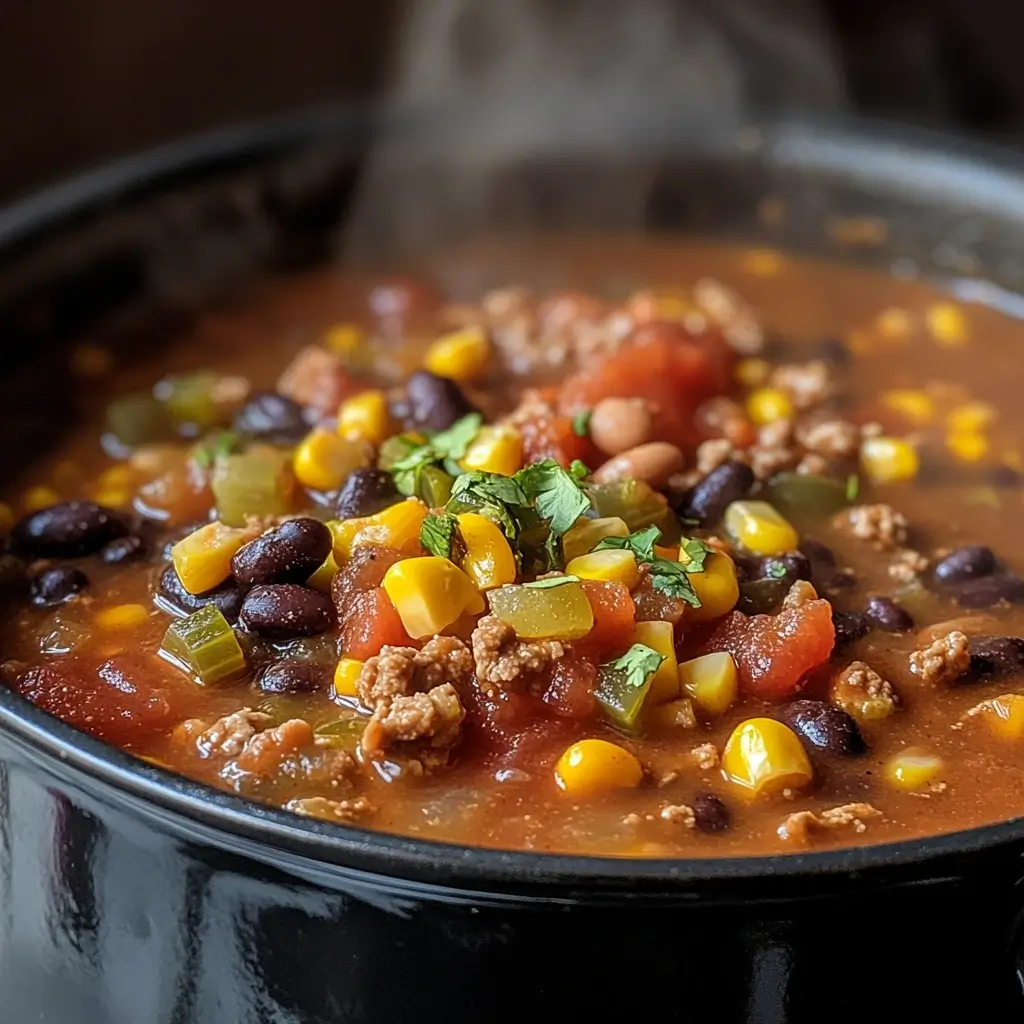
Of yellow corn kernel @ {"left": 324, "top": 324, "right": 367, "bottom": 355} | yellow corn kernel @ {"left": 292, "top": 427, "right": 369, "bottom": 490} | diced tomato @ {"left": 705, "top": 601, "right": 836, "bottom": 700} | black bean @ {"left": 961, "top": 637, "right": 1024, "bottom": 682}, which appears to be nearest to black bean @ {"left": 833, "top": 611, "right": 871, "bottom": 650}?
diced tomato @ {"left": 705, "top": 601, "right": 836, "bottom": 700}

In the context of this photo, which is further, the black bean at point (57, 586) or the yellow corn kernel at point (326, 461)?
the yellow corn kernel at point (326, 461)

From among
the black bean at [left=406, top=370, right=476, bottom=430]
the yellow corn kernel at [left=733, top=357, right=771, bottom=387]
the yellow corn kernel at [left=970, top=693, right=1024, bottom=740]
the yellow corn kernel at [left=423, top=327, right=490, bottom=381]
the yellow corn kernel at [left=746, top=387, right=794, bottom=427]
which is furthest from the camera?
the yellow corn kernel at [left=733, top=357, right=771, bottom=387]

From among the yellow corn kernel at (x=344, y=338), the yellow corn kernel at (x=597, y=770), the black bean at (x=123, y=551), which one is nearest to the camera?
the yellow corn kernel at (x=597, y=770)

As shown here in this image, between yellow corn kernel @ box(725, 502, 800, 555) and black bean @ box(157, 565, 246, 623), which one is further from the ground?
yellow corn kernel @ box(725, 502, 800, 555)

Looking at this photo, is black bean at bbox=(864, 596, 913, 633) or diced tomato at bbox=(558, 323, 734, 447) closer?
black bean at bbox=(864, 596, 913, 633)

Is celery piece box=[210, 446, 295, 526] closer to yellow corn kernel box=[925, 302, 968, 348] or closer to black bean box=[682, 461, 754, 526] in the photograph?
black bean box=[682, 461, 754, 526]

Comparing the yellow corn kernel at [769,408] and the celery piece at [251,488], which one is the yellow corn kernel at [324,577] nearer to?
the celery piece at [251,488]

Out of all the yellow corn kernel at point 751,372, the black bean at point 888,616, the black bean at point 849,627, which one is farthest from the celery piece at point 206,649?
the yellow corn kernel at point 751,372

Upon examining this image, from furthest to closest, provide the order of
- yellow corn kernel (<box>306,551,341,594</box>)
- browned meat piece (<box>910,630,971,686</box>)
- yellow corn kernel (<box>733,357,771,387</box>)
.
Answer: yellow corn kernel (<box>733,357,771,387</box>) → yellow corn kernel (<box>306,551,341,594</box>) → browned meat piece (<box>910,630,971,686</box>)
